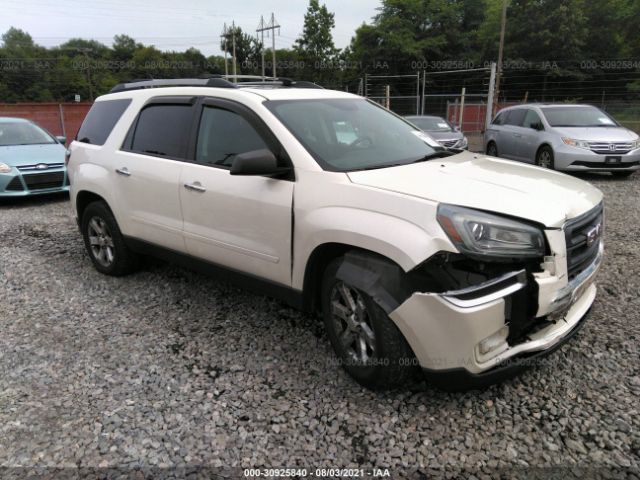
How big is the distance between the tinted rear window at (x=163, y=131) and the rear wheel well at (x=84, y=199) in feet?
2.85

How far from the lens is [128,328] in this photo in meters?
3.79

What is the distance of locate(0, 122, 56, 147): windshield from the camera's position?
9384mm

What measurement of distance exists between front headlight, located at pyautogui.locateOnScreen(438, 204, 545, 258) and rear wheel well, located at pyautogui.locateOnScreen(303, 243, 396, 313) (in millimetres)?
555

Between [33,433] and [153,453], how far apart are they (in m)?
0.71

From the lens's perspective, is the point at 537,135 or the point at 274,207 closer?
the point at 274,207

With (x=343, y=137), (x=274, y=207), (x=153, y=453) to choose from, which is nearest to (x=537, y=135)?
(x=343, y=137)

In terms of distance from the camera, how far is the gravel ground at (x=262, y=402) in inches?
94.0

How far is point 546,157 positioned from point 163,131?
877 centimetres

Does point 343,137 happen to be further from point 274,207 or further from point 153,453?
point 153,453

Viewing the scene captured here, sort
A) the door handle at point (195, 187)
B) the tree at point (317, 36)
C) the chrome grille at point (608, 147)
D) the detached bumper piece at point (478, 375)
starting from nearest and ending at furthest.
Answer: the detached bumper piece at point (478, 375), the door handle at point (195, 187), the chrome grille at point (608, 147), the tree at point (317, 36)

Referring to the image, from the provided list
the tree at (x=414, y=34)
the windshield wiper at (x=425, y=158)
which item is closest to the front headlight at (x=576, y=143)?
the windshield wiper at (x=425, y=158)

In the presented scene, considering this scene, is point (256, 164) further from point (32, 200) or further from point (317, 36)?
point (317, 36)

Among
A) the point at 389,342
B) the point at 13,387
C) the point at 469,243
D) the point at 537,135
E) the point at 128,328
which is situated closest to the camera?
the point at 469,243

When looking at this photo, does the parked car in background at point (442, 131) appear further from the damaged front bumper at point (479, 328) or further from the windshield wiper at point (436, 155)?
the damaged front bumper at point (479, 328)
